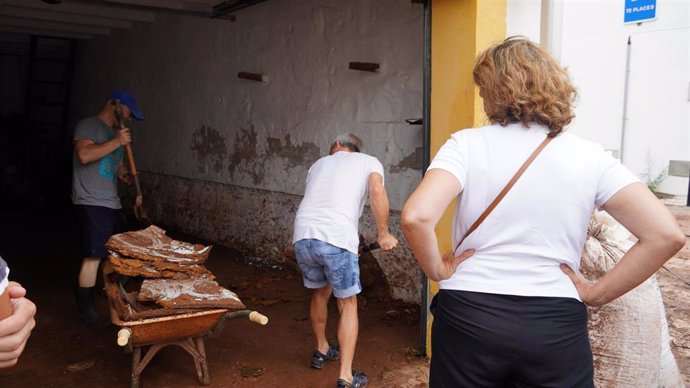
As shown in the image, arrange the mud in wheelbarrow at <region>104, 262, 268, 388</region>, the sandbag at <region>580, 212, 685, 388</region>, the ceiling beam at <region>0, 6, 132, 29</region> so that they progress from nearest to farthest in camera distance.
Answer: the sandbag at <region>580, 212, 685, 388</region> < the mud in wheelbarrow at <region>104, 262, 268, 388</region> < the ceiling beam at <region>0, 6, 132, 29</region>

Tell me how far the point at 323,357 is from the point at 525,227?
2774 millimetres

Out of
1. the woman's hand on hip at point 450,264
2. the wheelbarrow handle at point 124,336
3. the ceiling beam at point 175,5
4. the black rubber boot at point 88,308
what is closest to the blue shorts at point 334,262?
the wheelbarrow handle at point 124,336

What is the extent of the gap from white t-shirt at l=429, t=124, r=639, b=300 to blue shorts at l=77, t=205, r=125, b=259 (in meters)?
3.82

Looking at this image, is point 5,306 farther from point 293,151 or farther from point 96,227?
point 293,151

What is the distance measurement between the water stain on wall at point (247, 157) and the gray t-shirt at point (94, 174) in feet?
8.04

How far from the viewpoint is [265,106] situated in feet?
23.2

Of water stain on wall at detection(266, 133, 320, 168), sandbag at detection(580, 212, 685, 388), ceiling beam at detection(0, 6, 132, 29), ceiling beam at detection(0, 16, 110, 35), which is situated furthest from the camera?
ceiling beam at detection(0, 16, 110, 35)

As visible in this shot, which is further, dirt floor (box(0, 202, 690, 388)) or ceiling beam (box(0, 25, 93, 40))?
ceiling beam (box(0, 25, 93, 40))

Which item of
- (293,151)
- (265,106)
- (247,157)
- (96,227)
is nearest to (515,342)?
(96,227)

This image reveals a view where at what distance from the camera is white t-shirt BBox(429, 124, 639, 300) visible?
1830 millimetres

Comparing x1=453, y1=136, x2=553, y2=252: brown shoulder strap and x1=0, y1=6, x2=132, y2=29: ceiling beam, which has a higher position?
x1=0, y1=6, x2=132, y2=29: ceiling beam

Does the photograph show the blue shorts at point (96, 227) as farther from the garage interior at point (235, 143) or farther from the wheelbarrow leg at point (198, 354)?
the wheelbarrow leg at point (198, 354)

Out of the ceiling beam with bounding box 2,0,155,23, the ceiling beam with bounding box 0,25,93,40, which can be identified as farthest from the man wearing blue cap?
the ceiling beam with bounding box 0,25,93,40

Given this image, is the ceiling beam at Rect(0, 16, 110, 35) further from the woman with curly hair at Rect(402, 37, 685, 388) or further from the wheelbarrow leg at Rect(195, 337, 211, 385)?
the woman with curly hair at Rect(402, 37, 685, 388)
